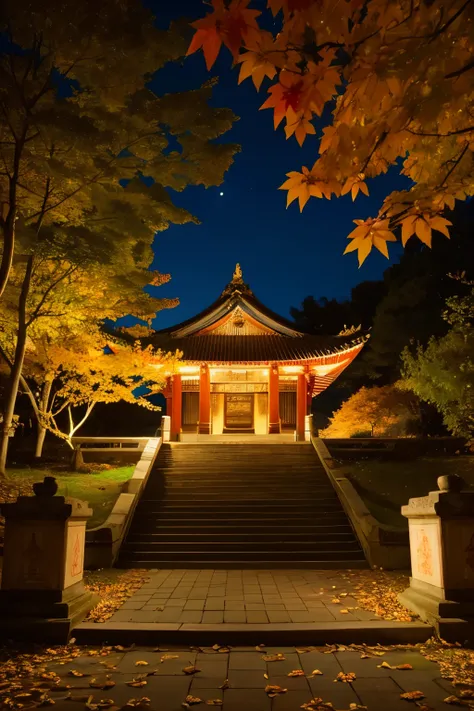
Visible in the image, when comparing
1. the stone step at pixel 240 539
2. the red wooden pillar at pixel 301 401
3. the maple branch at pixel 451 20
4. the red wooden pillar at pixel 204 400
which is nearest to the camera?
the maple branch at pixel 451 20

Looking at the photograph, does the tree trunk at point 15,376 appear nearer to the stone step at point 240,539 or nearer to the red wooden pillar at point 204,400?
the stone step at point 240,539

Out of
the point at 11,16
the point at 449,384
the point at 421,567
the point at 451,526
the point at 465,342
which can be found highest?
the point at 11,16

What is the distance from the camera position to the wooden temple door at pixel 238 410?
23031 millimetres

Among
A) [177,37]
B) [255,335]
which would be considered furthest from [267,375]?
[177,37]

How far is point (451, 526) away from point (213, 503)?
7655 millimetres

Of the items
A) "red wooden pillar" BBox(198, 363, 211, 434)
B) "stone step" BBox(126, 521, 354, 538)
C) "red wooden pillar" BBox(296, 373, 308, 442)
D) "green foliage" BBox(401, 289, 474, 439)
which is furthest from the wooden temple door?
"stone step" BBox(126, 521, 354, 538)

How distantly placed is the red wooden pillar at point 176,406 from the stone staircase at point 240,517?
571 cm

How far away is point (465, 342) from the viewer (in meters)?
14.8

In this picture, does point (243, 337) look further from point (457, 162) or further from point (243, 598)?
point (457, 162)

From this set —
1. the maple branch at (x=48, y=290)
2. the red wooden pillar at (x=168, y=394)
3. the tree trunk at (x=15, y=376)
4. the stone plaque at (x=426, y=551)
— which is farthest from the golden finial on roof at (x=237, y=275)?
the stone plaque at (x=426, y=551)

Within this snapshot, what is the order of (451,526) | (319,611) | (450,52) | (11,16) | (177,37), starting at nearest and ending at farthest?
(450,52) → (451,526) → (319,611) → (11,16) → (177,37)

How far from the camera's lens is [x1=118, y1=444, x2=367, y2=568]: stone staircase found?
9.88 m

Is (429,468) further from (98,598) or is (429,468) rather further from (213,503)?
(98,598)

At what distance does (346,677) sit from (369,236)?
12.4 feet
